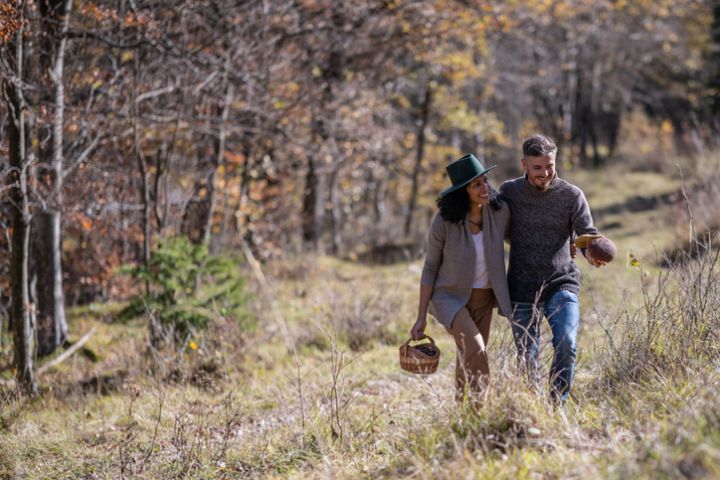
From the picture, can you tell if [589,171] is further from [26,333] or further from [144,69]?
[26,333]

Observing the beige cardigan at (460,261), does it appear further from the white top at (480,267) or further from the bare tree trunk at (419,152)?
the bare tree trunk at (419,152)

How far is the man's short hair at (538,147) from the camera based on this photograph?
4184 millimetres

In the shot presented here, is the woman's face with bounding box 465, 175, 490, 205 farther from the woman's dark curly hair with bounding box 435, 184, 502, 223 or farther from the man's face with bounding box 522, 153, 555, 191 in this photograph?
the man's face with bounding box 522, 153, 555, 191

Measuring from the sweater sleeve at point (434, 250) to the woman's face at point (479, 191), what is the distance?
0.26m

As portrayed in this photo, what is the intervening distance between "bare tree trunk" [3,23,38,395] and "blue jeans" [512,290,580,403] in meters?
4.37

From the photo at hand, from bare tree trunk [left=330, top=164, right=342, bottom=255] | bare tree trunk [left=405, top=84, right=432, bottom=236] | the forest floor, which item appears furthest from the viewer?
bare tree trunk [left=405, top=84, right=432, bottom=236]

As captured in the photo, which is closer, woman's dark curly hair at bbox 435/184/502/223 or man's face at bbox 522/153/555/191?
man's face at bbox 522/153/555/191

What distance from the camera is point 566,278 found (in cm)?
430

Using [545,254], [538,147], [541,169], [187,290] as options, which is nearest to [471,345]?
[545,254]

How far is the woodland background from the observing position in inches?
237

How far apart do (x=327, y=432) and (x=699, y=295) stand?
251cm

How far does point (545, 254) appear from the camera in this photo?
4.34m

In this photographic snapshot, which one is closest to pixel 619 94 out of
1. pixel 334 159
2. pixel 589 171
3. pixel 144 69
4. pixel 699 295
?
pixel 589 171

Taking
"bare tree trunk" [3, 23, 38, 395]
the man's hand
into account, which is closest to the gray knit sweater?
the man's hand
